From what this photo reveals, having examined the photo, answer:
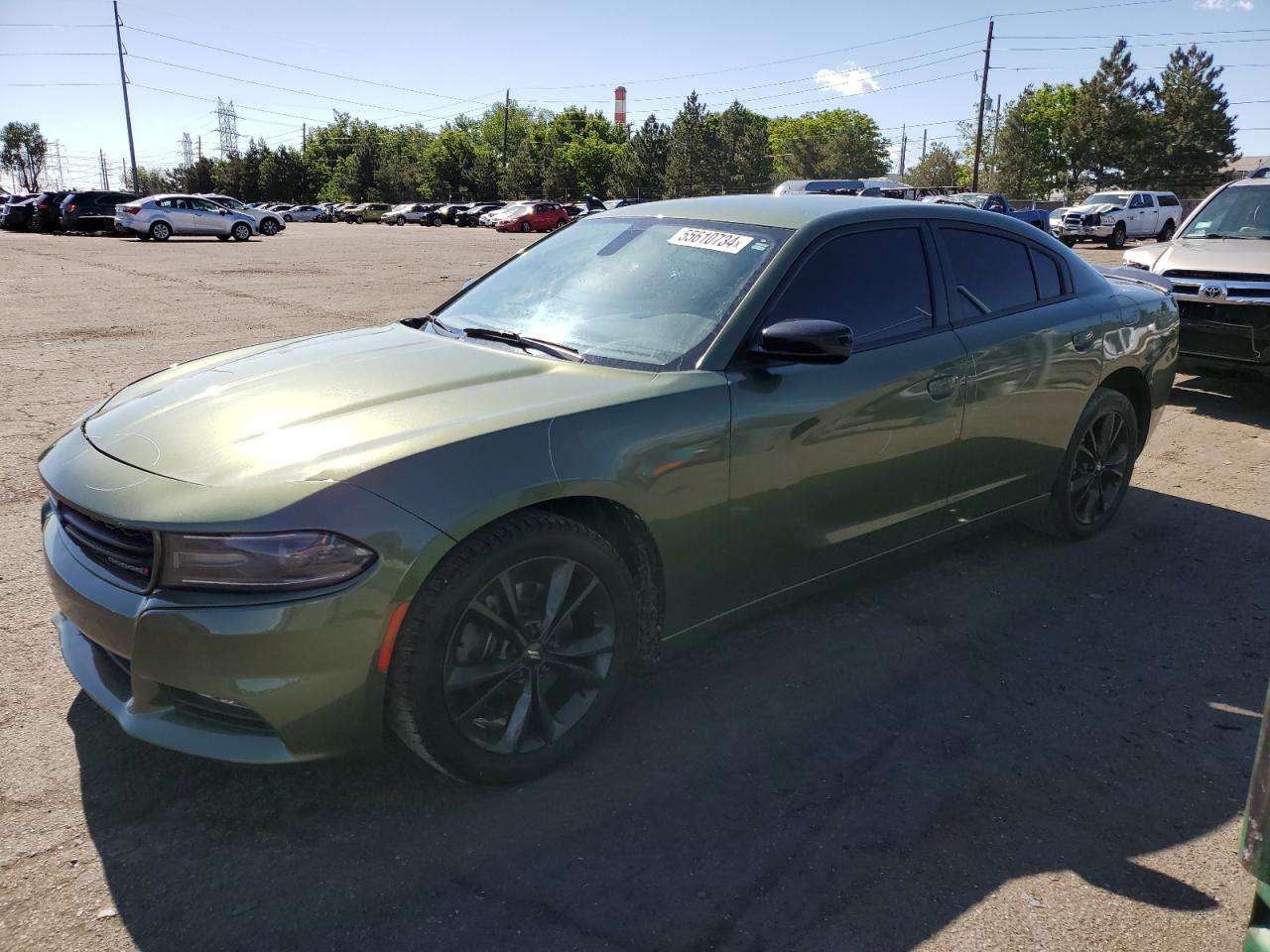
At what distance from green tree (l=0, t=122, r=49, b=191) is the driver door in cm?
16959

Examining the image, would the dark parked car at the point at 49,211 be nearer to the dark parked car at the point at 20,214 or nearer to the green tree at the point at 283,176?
the dark parked car at the point at 20,214

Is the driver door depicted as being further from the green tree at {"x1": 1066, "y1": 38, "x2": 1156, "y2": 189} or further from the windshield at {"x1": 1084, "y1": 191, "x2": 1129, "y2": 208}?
the green tree at {"x1": 1066, "y1": 38, "x2": 1156, "y2": 189}

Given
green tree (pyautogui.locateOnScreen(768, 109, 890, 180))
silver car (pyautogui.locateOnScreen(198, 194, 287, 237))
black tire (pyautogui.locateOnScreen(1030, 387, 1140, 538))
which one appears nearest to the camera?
black tire (pyautogui.locateOnScreen(1030, 387, 1140, 538))

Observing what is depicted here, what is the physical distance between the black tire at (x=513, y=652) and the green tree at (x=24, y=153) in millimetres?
169998

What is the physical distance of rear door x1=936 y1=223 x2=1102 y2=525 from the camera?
398 cm

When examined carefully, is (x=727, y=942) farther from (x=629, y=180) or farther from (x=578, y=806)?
(x=629, y=180)

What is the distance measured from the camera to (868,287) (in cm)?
368

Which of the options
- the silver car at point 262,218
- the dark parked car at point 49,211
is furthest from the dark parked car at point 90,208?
the silver car at point 262,218

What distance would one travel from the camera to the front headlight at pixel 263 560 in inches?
92.2

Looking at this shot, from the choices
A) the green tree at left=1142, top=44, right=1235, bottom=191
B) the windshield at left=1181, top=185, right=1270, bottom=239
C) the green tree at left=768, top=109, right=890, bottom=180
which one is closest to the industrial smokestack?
the green tree at left=768, top=109, right=890, bottom=180

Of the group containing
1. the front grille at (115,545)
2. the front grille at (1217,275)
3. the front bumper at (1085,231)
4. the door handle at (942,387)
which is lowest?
the front grille at (115,545)

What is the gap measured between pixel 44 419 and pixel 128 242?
2827cm

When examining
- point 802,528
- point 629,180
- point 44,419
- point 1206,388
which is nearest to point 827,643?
point 802,528

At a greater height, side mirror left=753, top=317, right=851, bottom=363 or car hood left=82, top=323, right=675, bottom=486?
side mirror left=753, top=317, right=851, bottom=363
